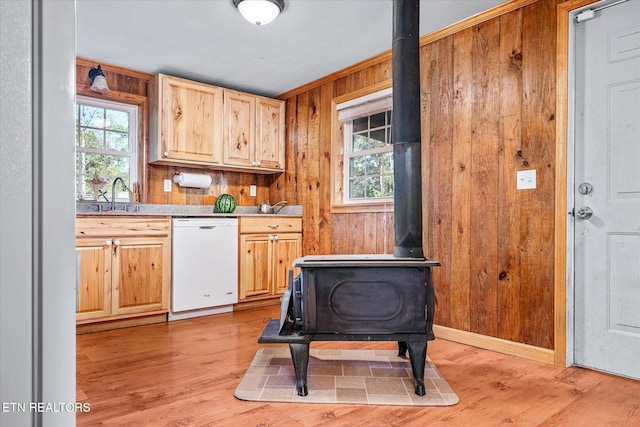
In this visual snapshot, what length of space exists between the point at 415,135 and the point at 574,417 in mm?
1524

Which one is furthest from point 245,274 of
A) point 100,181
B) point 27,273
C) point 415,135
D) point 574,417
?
point 27,273

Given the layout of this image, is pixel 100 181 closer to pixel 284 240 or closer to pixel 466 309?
pixel 284 240

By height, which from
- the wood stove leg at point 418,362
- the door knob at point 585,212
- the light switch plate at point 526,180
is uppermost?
the light switch plate at point 526,180

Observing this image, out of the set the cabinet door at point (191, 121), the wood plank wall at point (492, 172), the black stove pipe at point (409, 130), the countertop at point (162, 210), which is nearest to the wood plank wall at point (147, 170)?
the countertop at point (162, 210)

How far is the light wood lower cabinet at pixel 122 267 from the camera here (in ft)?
10.2

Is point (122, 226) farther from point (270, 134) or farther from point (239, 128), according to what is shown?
point (270, 134)

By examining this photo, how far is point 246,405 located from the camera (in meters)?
1.89

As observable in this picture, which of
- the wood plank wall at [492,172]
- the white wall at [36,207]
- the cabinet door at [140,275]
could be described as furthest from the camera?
the cabinet door at [140,275]

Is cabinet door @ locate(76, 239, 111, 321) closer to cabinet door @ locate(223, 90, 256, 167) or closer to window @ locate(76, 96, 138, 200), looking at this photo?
Answer: window @ locate(76, 96, 138, 200)

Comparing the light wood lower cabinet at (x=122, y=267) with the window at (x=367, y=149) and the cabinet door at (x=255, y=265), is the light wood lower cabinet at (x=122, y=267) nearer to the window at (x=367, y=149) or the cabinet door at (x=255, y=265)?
the cabinet door at (x=255, y=265)

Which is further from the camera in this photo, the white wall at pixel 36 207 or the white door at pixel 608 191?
the white door at pixel 608 191

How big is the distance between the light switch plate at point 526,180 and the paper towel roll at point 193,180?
9.77ft

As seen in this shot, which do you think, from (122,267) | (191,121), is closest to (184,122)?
(191,121)

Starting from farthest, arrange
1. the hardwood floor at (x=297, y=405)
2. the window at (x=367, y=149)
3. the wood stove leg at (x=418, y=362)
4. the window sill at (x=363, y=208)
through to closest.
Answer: the window at (x=367, y=149), the window sill at (x=363, y=208), the wood stove leg at (x=418, y=362), the hardwood floor at (x=297, y=405)
